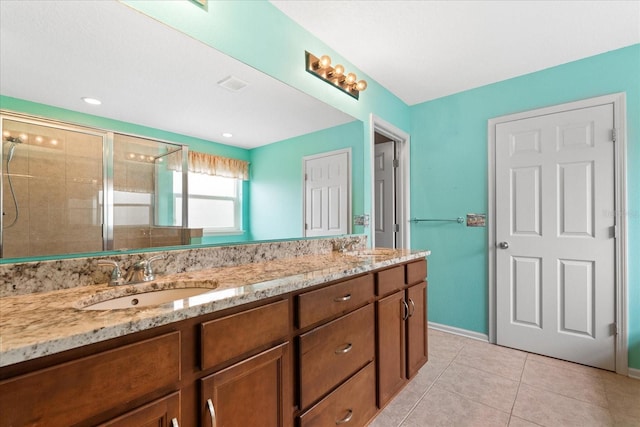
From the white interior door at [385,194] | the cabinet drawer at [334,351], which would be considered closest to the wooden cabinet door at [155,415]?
the cabinet drawer at [334,351]

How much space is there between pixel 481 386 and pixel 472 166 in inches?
71.2

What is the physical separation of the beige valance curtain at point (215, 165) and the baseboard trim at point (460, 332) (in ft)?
8.15

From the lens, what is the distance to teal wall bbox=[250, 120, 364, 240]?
148 cm

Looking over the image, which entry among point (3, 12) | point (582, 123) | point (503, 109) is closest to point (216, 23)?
point (3, 12)

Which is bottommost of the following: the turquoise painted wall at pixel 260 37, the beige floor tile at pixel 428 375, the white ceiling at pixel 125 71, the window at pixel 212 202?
the beige floor tile at pixel 428 375

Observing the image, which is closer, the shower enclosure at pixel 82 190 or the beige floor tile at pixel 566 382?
the shower enclosure at pixel 82 190

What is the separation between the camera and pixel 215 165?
1313 millimetres

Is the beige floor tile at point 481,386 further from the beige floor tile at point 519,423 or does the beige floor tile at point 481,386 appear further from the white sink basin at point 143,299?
the white sink basin at point 143,299

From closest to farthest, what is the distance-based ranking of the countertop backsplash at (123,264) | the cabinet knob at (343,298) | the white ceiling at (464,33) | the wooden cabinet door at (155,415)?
the wooden cabinet door at (155,415) → the countertop backsplash at (123,264) → the cabinet knob at (343,298) → the white ceiling at (464,33)

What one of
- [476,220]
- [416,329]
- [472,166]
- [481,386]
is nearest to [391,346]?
[416,329]

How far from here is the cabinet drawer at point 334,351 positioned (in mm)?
1056

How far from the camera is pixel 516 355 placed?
90.0 inches

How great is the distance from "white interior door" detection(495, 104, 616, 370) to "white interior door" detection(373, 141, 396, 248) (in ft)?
3.19

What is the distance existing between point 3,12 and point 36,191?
0.53m
